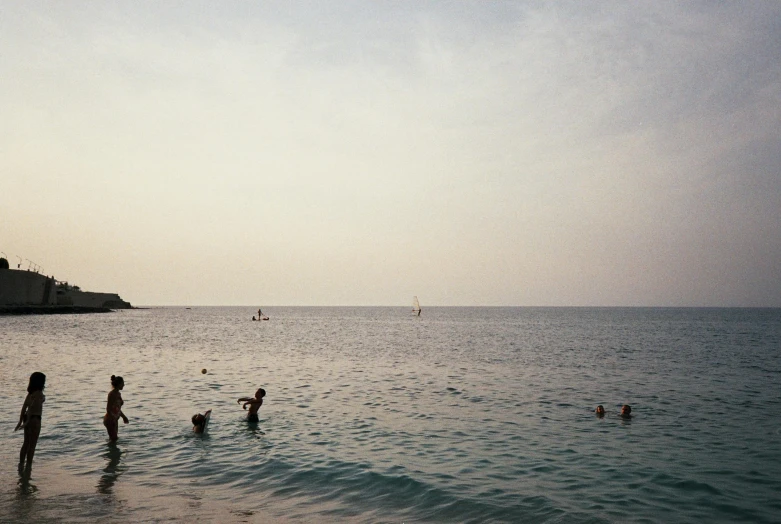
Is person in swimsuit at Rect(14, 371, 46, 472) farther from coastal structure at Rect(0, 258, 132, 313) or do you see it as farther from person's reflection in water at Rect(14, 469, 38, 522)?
coastal structure at Rect(0, 258, 132, 313)

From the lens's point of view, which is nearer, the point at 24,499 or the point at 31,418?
the point at 24,499

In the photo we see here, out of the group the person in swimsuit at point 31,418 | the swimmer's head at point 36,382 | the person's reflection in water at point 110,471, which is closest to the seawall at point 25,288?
the person's reflection in water at point 110,471

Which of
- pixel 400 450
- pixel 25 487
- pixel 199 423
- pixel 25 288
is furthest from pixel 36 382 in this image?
pixel 25 288

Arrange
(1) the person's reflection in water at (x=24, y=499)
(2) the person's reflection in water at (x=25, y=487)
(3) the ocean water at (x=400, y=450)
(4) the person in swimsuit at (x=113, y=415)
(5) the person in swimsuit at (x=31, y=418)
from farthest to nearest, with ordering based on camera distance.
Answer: (4) the person in swimsuit at (x=113, y=415)
(5) the person in swimsuit at (x=31, y=418)
(3) the ocean water at (x=400, y=450)
(2) the person's reflection in water at (x=25, y=487)
(1) the person's reflection in water at (x=24, y=499)

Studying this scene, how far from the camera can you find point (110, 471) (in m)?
13.7

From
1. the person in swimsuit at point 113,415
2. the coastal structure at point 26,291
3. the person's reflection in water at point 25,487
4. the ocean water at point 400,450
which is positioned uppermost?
the coastal structure at point 26,291

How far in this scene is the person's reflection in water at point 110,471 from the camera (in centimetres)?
1216

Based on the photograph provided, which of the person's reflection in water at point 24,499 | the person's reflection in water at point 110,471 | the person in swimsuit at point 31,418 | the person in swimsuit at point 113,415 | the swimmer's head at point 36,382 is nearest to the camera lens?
the person's reflection in water at point 24,499

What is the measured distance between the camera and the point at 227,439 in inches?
706

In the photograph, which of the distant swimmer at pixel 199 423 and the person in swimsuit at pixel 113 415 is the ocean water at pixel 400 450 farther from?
the person in swimsuit at pixel 113 415

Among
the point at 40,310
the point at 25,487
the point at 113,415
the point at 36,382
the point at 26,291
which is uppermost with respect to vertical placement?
the point at 26,291

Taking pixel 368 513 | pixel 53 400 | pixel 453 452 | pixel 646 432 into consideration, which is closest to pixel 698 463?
pixel 646 432

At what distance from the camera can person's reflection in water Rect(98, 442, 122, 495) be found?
12164 mm

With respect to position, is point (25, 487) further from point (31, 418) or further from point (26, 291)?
point (26, 291)
